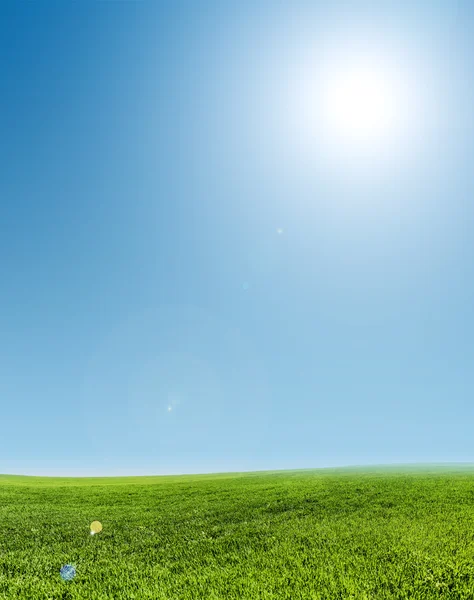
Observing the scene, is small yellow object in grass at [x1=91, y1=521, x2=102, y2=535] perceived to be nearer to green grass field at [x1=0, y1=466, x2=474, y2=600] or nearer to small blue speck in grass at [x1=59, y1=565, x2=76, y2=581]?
green grass field at [x1=0, y1=466, x2=474, y2=600]

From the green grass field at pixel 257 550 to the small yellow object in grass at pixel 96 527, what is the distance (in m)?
0.36

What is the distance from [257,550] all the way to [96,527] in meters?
10.6

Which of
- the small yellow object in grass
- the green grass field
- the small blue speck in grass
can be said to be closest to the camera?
the green grass field

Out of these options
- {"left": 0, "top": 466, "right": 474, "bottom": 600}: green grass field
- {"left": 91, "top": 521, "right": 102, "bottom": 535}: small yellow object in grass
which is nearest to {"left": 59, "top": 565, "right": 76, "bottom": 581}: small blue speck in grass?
{"left": 0, "top": 466, "right": 474, "bottom": 600}: green grass field

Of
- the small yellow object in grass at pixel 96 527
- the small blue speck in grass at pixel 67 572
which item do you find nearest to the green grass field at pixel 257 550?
the small blue speck in grass at pixel 67 572

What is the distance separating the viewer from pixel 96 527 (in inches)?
725

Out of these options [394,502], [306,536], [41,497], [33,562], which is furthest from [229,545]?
[41,497]

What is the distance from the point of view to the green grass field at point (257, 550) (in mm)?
9305

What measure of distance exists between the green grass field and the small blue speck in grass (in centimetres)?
23

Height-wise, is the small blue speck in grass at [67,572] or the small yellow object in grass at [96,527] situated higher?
the small blue speck in grass at [67,572]

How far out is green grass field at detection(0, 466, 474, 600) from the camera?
9.30 metres

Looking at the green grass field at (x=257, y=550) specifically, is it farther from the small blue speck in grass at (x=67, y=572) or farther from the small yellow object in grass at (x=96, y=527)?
the small yellow object in grass at (x=96, y=527)

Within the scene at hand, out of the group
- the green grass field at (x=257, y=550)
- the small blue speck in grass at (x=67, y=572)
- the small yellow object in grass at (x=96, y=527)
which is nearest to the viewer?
the green grass field at (x=257, y=550)

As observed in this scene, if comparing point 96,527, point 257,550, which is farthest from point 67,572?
point 96,527
